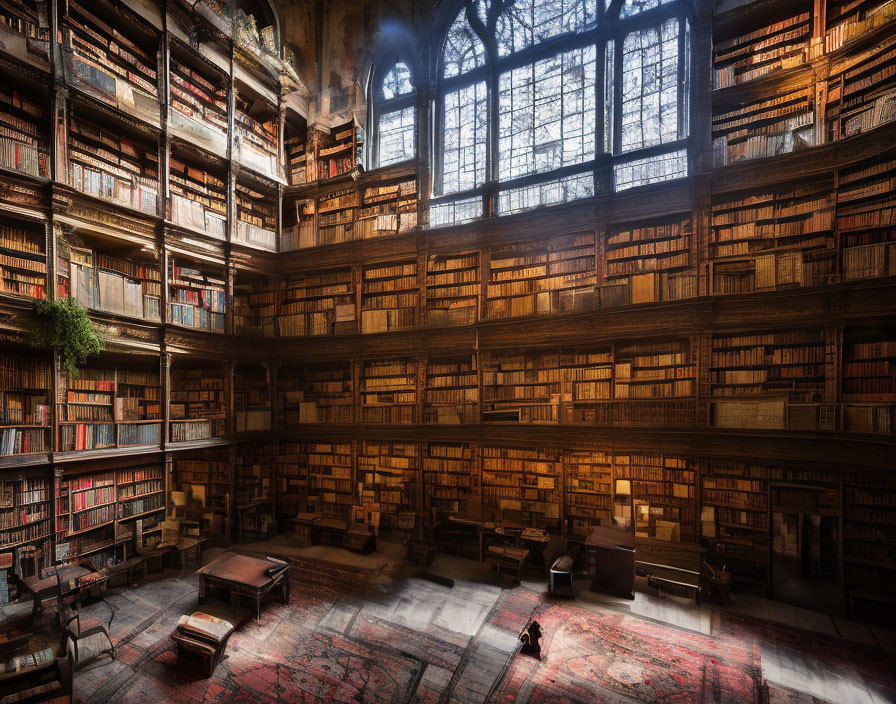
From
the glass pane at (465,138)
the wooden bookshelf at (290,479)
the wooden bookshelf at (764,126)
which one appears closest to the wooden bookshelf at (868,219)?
the wooden bookshelf at (764,126)

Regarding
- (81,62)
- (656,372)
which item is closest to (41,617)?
(81,62)

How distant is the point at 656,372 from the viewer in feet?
22.1

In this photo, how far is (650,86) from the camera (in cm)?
738

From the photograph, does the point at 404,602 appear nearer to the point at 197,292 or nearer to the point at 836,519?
the point at 836,519

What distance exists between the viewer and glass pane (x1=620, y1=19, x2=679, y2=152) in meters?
7.22

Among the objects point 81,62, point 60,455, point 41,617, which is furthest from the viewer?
point 81,62

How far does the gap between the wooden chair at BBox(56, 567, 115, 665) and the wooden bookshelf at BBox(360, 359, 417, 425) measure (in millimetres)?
4609

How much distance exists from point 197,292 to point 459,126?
623 cm

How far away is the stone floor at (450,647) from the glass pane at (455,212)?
20.4 ft

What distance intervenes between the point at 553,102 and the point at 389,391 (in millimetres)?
6300

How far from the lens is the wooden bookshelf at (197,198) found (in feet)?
25.0

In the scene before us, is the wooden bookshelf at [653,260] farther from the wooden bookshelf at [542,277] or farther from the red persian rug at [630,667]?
the red persian rug at [630,667]

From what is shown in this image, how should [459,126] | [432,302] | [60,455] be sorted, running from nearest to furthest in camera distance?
[60,455]
[432,302]
[459,126]

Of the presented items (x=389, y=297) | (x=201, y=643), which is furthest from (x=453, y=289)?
(x=201, y=643)
